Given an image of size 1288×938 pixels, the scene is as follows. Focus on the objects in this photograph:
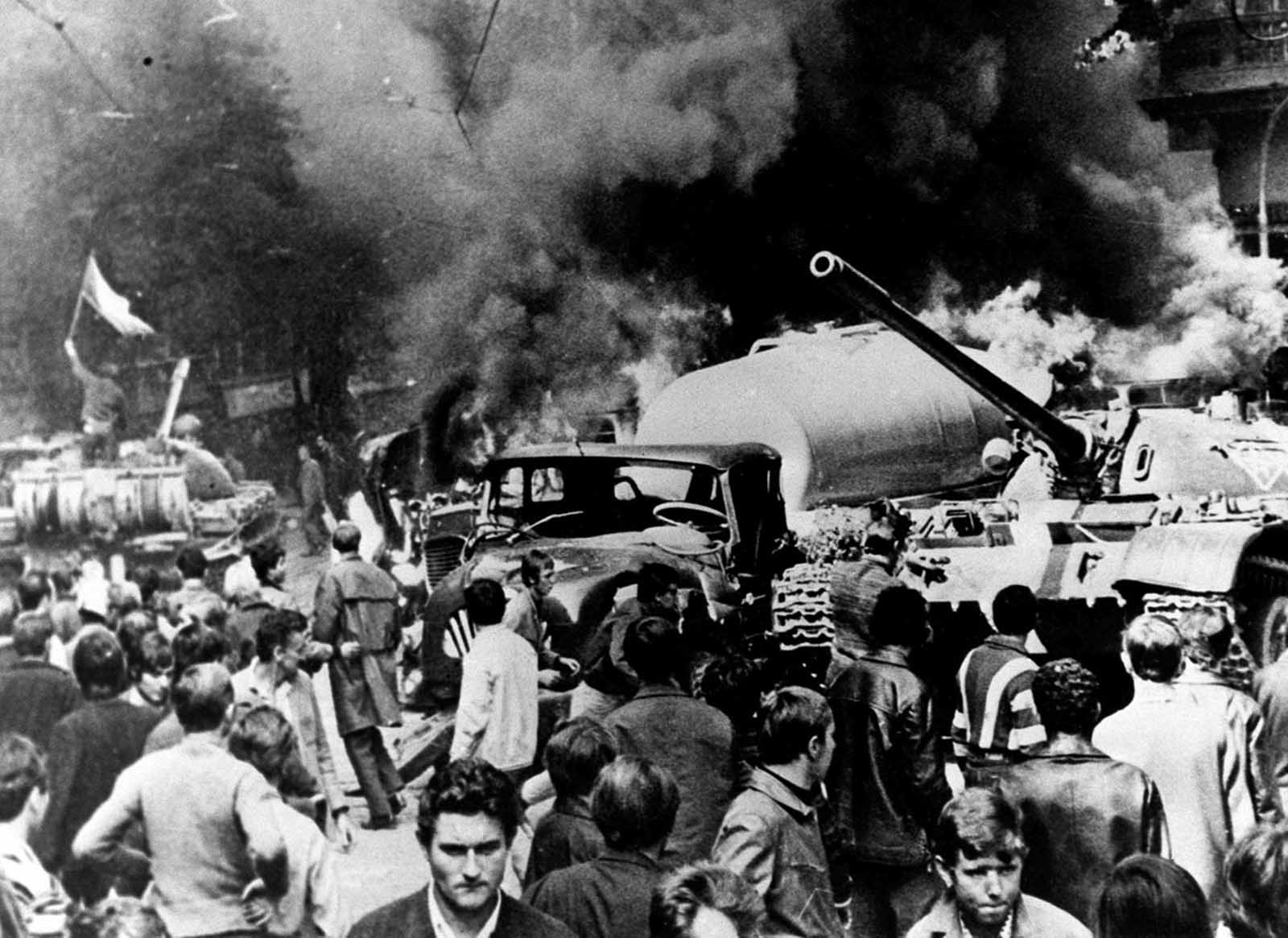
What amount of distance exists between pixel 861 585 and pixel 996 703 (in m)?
0.69

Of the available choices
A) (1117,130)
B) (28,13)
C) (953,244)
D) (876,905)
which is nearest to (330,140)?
(28,13)

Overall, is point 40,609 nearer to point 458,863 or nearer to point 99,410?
point 99,410

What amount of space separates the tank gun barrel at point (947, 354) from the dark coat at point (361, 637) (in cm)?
213

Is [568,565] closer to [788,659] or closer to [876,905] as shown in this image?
[788,659]

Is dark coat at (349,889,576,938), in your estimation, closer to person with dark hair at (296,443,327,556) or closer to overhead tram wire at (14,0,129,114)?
person with dark hair at (296,443,327,556)

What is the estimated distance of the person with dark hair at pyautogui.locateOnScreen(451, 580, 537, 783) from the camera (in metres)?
5.70

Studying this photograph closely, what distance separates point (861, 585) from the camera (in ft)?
19.7

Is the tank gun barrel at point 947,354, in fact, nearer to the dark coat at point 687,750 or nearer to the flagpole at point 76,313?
the dark coat at point 687,750

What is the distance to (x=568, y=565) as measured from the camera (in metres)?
6.03

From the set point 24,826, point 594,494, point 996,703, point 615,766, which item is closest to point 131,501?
point 24,826

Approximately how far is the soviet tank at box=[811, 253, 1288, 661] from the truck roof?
0.73m

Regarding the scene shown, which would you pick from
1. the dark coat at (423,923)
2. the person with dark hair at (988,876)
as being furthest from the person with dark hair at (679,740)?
the person with dark hair at (988,876)

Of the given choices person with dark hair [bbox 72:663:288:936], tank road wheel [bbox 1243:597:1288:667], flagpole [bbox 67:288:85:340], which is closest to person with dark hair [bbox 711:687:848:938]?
person with dark hair [bbox 72:663:288:936]

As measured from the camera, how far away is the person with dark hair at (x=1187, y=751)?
214 inches
